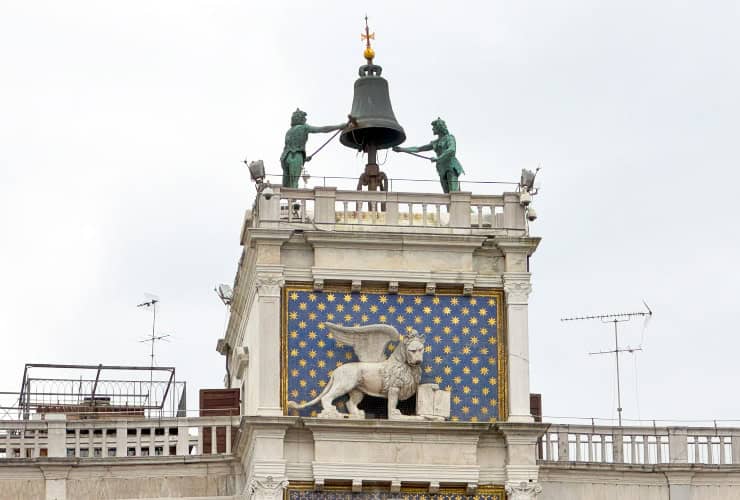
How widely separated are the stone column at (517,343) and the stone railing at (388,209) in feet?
4.31

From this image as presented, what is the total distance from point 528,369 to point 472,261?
8.55ft

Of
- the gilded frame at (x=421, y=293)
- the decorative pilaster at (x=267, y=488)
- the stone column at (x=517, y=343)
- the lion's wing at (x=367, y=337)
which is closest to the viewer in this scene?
the decorative pilaster at (x=267, y=488)

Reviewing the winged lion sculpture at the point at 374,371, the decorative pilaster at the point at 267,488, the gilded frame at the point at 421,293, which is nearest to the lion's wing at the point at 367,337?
the winged lion sculpture at the point at 374,371

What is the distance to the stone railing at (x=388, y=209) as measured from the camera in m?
46.5

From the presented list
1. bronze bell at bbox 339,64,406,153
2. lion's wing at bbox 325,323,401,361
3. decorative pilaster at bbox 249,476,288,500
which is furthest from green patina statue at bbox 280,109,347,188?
decorative pilaster at bbox 249,476,288,500

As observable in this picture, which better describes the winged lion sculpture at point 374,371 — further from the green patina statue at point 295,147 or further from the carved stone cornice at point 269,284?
the green patina statue at point 295,147

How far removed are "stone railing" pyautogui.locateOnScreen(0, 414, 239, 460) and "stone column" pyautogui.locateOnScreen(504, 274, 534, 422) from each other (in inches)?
243

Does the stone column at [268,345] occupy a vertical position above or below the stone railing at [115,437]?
above

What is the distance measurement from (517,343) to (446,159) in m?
4.73

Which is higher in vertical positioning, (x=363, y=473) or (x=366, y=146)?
(x=366, y=146)

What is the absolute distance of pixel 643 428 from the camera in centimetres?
4809

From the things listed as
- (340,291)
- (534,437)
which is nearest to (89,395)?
(340,291)

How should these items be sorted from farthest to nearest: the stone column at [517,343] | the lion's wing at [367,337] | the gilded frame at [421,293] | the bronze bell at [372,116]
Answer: the bronze bell at [372,116] → the stone column at [517,343] → the lion's wing at [367,337] → the gilded frame at [421,293]

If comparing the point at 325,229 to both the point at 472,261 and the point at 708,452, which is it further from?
the point at 708,452
